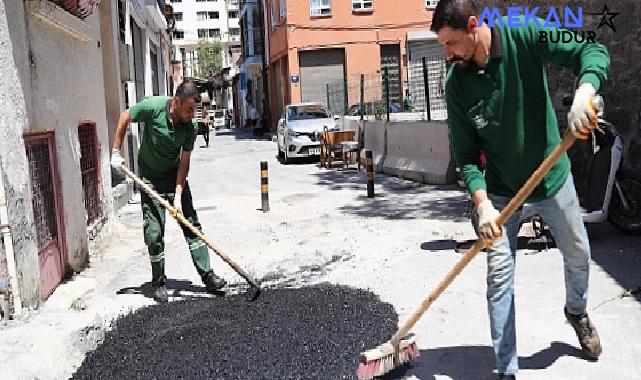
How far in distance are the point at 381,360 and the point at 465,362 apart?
25.5 inches

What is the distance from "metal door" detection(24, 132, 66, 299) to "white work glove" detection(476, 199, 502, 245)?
390 cm

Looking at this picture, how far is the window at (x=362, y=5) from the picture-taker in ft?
104

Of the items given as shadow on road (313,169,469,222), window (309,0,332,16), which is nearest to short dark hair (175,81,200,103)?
shadow on road (313,169,469,222)

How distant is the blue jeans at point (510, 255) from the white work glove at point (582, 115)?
2.34 feet

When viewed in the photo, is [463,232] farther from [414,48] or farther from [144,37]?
[414,48]

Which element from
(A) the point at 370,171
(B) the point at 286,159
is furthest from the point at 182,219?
(B) the point at 286,159

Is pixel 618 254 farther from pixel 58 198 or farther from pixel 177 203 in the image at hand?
pixel 58 198

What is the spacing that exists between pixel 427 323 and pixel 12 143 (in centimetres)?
340

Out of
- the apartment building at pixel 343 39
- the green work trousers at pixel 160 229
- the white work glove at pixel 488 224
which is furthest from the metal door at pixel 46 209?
the apartment building at pixel 343 39

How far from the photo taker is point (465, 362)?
4.30 meters

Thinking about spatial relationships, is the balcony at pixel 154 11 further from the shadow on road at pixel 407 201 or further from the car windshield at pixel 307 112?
the shadow on road at pixel 407 201

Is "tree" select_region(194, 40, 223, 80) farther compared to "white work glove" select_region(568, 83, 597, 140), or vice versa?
"tree" select_region(194, 40, 223, 80)

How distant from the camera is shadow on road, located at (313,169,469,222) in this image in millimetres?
9836

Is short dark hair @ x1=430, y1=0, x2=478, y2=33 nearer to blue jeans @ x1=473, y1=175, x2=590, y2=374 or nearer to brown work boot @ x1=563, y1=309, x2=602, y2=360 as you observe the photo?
blue jeans @ x1=473, y1=175, x2=590, y2=374
